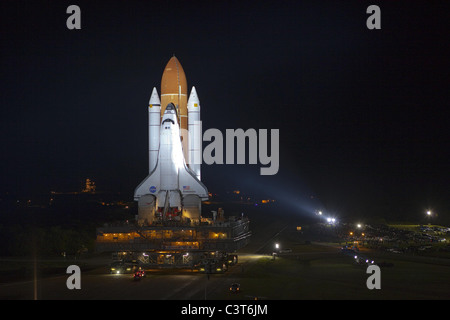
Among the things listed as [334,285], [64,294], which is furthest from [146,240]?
[334,285]

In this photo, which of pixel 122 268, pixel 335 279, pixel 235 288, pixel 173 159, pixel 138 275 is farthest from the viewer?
pixel 173 159

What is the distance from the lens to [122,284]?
128ft

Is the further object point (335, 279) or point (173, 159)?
point (173, 159)

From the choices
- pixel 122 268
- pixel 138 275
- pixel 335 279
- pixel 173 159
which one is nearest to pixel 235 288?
pixel 138 275

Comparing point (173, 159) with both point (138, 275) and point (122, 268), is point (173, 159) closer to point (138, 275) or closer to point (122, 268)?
point (122, 268)

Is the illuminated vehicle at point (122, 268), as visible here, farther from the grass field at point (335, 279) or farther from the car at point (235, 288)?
the car at point (235, 288)

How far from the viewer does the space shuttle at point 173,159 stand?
5725 centimetres

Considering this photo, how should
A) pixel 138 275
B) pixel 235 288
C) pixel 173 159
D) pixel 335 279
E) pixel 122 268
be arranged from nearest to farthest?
pixel 235 288 → pixel 335 279 → pixel 138 275 → pixel 122 268 → pixel 173 159

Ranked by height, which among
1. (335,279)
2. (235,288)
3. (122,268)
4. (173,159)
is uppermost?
(173,159)

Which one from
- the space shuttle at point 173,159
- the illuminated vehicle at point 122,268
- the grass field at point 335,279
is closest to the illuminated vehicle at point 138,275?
the illuminated vehicle at point 122,268

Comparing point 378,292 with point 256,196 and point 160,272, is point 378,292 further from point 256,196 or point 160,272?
point 256,196

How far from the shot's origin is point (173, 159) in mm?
57688

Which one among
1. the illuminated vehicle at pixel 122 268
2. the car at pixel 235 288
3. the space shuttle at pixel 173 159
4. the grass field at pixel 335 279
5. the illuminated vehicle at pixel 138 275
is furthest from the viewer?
the space shuttle at pixel 173 159

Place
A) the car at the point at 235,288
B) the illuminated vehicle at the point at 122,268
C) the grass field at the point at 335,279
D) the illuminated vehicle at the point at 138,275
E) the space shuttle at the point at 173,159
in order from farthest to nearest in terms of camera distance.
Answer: the space shuttle at the point at 173,159, the illuminated vehicle at the point at 122,268, the illuminated vehicle at the point at 138,275, the car at the point at 235,288, the grass field at the point at 335,279
